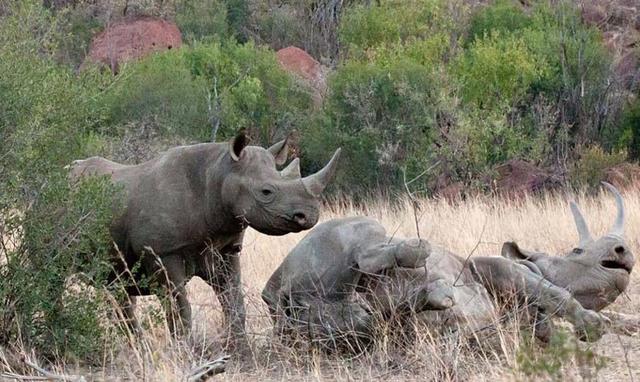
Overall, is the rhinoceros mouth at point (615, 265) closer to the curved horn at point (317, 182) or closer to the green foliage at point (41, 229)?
the curved horn at point (317, 182)

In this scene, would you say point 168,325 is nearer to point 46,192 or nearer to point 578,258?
point 46,192

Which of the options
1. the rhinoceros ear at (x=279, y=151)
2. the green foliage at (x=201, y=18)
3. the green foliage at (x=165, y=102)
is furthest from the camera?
the green foliage at (x=201, y=18)

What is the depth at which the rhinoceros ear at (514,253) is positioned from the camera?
830cm

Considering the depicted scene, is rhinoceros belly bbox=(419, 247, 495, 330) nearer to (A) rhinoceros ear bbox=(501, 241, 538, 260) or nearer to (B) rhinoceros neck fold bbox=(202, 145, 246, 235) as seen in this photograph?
(A) rhinoceros ear bbox=(501, 241, 538, 260)

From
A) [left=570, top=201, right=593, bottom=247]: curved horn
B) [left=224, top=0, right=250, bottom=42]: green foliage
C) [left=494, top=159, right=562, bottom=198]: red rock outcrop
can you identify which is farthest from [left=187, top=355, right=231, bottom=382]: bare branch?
[left=224, top=0, right=250, bottom=42]: green foliage

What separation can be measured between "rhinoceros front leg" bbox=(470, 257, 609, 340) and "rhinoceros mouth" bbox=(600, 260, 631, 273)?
1.63ft

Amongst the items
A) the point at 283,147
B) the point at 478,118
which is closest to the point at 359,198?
the point at 478,118

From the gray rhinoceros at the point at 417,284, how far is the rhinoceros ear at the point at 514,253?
0.15 meters

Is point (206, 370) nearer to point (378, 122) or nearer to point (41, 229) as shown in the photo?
point (41, 229)

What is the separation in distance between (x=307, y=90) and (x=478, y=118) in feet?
31.6

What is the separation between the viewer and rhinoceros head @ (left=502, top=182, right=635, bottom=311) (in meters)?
7.97

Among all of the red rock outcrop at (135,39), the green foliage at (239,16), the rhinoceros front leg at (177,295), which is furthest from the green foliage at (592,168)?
the green foliage at (239,16)

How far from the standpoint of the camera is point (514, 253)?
8.37 meters

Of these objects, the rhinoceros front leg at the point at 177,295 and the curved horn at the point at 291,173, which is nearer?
the rhinoceros front leg at the point at 177,295
